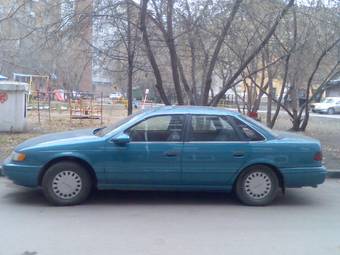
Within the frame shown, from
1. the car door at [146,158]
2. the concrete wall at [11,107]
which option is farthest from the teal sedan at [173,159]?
the concrete wall at [11,107]

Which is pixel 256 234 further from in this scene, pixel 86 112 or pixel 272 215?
pixel 86 112

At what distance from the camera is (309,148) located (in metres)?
6.91

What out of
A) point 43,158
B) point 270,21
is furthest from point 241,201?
point 270,21

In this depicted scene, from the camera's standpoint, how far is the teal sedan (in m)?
6.61

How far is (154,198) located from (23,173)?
199cm

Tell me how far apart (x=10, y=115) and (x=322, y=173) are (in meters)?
11.6

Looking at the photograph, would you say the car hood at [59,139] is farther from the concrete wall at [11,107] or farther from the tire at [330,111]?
the tire at [330,111]

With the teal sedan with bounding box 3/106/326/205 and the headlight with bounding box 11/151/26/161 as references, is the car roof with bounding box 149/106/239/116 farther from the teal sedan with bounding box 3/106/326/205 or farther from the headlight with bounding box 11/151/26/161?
the headlight with bounding box 11/151/26/161

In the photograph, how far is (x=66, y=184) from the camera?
662 centimetres

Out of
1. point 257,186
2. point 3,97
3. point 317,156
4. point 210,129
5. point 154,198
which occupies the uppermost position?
point 3,97

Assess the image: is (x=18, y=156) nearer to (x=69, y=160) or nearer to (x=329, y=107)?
(x=69, y=160)

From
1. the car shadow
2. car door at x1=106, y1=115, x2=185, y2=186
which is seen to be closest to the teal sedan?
car door at x1=106, y1=115, x2=185, y2=186

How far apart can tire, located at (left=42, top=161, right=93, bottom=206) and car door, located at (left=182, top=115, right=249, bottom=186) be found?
57.7 inches

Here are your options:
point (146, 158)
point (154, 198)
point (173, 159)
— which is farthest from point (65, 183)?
point (173, 159)
